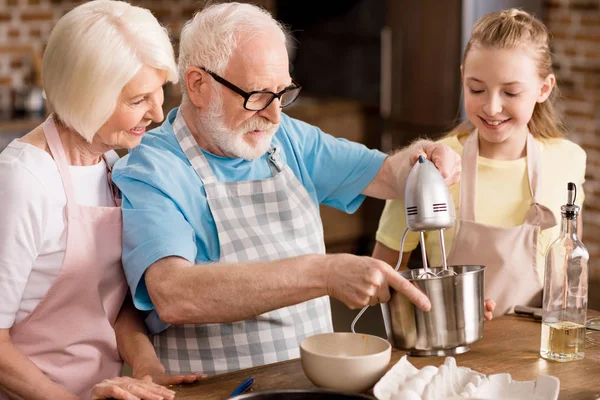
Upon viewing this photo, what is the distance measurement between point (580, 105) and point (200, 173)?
3366mm

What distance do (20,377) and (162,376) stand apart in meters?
0.28

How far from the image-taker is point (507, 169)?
232 centimetres

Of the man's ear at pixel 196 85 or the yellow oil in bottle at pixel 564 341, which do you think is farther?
the man's ear at pixel 196 85

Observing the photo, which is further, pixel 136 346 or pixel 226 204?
pixel 226 204

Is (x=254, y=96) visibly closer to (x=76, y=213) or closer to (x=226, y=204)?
(x=226, y=204)

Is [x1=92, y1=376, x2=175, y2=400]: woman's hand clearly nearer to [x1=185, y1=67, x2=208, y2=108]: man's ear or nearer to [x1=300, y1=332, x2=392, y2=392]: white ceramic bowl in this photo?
[x1=300, y1=332, x2=392, y2=392]: white ceramic bowl

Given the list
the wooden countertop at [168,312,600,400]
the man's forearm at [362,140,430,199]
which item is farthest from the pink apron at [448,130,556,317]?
the wooden countertop at [168,312,600,400]

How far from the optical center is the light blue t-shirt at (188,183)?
70.6 inches

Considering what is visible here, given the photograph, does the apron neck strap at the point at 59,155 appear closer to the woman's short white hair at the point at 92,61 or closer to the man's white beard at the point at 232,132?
the woman's short white hair at the point at 92,61

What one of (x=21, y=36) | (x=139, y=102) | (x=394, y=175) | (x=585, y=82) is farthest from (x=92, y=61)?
(x=585, y=82)

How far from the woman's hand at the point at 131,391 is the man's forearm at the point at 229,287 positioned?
20cm

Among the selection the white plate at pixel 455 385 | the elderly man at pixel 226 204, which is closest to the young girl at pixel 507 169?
the elderly man at pixel 226 204

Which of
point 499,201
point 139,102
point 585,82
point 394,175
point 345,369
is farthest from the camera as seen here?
point 585,82

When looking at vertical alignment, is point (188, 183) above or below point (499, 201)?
above
